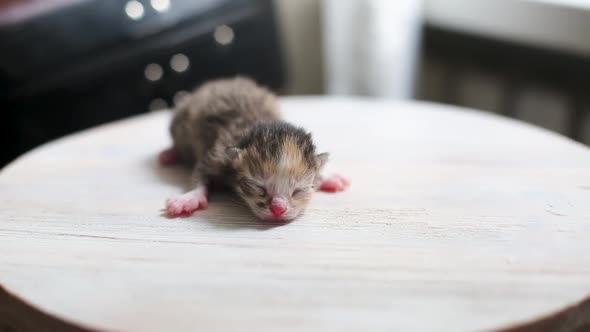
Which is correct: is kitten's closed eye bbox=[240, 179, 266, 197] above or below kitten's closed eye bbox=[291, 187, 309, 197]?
above

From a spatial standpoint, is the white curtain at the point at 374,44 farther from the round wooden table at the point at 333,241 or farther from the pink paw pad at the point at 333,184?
the pink paw pad at the point at 333,184

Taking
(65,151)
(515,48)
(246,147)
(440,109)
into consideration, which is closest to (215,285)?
(246,147)

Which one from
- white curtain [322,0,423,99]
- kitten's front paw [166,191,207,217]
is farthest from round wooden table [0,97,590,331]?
white curtain [322,0,423,99]

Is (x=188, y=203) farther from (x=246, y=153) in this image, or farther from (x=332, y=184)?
(x=332, y=184)

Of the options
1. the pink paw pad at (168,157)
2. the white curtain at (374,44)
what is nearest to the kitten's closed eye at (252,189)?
the pink paw pad at (168,157)

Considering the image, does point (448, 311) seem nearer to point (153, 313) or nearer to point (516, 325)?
point (516, 325)

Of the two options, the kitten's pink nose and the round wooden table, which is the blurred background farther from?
the kitten's pink nose

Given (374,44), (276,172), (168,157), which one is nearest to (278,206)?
(276,172)
